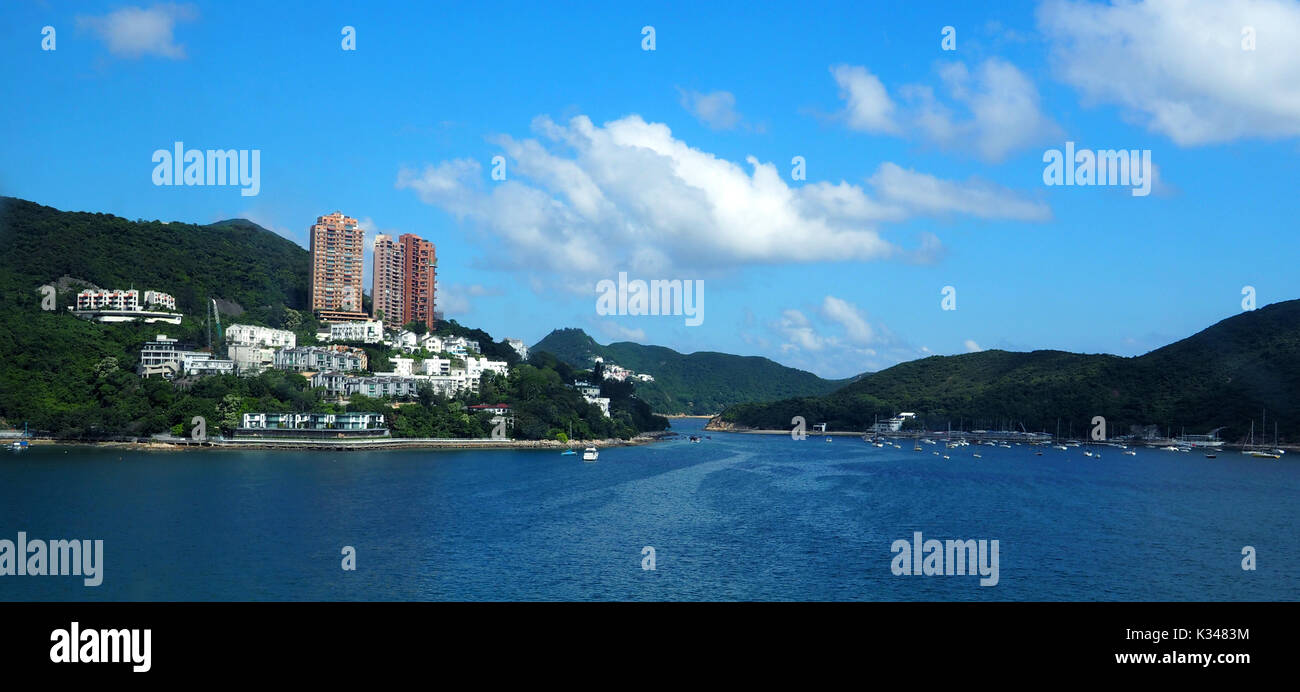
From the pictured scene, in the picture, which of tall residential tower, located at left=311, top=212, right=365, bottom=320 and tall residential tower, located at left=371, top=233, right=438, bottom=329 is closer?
tall residential tower, located at left=311, top=212, right=365, bottom=320

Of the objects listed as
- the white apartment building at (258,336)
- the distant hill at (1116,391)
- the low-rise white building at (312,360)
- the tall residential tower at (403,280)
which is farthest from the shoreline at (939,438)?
the white apartment building at (258,336)

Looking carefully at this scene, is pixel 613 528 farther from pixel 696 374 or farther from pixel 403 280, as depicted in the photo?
pixel 696 374

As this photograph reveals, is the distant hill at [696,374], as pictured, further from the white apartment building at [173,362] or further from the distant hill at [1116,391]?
the white apartment building at [173,362]

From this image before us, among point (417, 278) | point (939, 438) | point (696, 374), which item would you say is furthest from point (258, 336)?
Result: point (696, 374)

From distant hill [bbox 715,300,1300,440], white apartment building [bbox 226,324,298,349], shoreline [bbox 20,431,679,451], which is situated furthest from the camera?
distant hill [bbox 715,300,1300,440]

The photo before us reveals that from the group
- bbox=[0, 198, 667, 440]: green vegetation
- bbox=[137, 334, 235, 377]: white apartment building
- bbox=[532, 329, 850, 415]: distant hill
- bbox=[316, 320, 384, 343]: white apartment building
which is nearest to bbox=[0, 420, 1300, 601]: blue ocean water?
bbox=[0, 198, 667, 440]: green vegetation

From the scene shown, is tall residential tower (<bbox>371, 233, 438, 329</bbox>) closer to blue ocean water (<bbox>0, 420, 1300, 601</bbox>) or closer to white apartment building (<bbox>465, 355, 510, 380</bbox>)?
white apartment building (<bbox>465, 355, 510, 380</bbox>)
